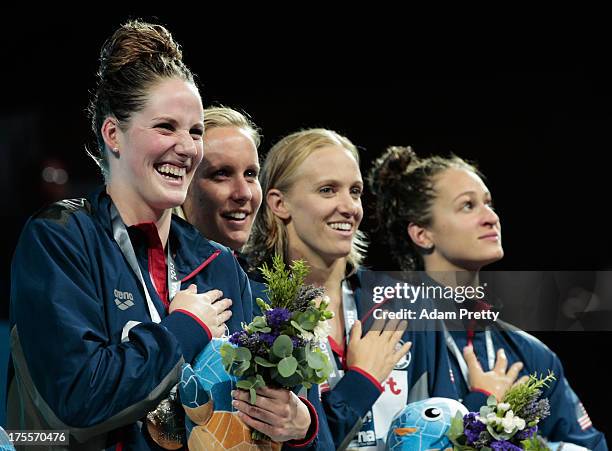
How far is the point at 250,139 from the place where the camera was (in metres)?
2.82

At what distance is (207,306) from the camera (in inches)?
78.9

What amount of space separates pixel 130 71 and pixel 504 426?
4.28 ft

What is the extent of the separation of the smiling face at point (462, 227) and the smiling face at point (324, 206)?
24.5 inches

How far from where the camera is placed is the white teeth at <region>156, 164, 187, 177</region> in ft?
6.97

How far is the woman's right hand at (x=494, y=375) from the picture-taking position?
3.01 meters

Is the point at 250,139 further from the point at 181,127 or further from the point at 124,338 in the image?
the point at 124,338

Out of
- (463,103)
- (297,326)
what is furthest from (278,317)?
(463,103)

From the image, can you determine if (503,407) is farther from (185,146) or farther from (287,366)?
(185,146)

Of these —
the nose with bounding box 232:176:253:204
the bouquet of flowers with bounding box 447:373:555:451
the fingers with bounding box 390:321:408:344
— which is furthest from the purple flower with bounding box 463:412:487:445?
Result: the nose with bounding box 232:176:253:204

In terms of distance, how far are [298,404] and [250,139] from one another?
1107mm

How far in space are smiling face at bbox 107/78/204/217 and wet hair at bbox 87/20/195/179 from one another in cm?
2

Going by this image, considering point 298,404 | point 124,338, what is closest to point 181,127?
point 124,338

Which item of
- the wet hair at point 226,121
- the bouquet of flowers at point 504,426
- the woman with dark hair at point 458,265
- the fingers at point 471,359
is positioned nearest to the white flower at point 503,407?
the bouquet of flowers at point 504,426

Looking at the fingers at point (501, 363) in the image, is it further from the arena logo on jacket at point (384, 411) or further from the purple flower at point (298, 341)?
the purple flower at point (298, 341)
